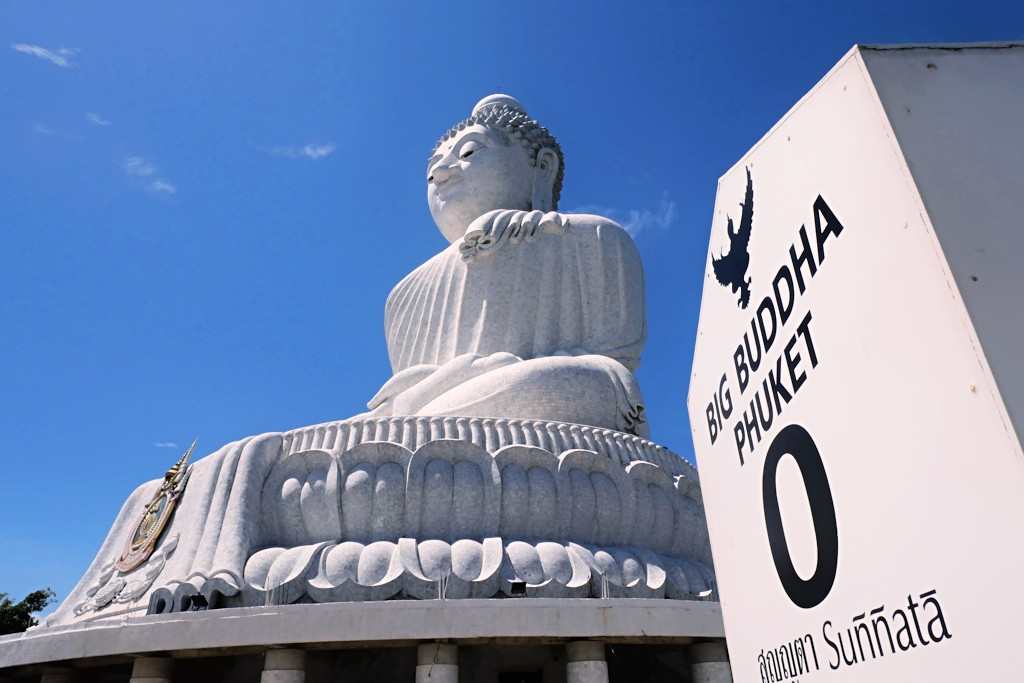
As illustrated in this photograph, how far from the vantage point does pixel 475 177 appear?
10820 mm

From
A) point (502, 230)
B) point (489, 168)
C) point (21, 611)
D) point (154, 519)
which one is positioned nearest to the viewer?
point (154, 519)

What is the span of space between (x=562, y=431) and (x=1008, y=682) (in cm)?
557

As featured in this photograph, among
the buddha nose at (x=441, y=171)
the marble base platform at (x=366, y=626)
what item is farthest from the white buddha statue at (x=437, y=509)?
the buddha nose at (x=441, y=171)

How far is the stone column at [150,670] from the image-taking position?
14.9 feet

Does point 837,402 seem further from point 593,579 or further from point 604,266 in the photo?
point 604,266

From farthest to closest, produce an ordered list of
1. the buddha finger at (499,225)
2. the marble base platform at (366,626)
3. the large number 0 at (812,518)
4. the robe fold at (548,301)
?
the buddha finger at (499,225) < the robe fold at (548,301) < the marble base platform at (366,626) < the large number 0 at (812,518)

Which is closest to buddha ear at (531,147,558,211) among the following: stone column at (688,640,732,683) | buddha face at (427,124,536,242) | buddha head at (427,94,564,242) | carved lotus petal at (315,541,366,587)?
buddha head at (427,94,564,242)

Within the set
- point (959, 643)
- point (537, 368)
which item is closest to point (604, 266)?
point (537, 368)

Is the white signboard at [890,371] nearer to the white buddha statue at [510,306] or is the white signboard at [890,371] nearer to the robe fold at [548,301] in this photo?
the white buddha statue at [510,306]

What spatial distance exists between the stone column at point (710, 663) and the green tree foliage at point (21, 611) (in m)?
19.5

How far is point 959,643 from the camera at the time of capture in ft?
2.63

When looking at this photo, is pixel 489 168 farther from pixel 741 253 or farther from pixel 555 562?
pixel 741 253

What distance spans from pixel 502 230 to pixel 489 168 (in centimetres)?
170

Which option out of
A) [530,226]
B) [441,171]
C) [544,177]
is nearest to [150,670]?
[530,226]
